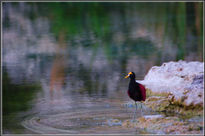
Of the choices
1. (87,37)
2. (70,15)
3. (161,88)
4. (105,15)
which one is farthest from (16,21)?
(161,88)

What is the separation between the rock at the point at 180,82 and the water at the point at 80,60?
65 centimetres

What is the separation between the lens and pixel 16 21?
2344 cm

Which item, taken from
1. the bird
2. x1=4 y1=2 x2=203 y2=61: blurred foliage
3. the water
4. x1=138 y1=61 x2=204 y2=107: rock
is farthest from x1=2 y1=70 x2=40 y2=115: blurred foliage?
x1=4 y1=2 x2=203 y2=61: blurred foliage

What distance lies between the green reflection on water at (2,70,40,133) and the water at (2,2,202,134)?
18mm

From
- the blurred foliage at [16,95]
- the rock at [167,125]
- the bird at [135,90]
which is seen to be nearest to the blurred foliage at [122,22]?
the blurred foliage at [16,95]

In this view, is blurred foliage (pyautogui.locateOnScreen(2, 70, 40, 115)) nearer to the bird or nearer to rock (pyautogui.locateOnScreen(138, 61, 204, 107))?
the bird

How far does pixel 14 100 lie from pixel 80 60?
4.46 meters

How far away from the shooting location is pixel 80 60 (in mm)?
12820

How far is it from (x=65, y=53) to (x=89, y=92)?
5705 millimetres

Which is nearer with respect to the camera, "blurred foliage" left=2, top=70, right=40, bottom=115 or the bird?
the bird

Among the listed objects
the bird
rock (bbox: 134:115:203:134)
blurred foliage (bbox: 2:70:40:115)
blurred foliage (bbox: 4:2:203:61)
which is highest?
blurred foliage (bbox: 4:2:203:61)

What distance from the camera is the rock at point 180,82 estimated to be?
7.08 meters

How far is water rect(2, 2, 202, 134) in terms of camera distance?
281 inches

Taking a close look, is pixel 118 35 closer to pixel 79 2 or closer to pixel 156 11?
pixel 156 11
